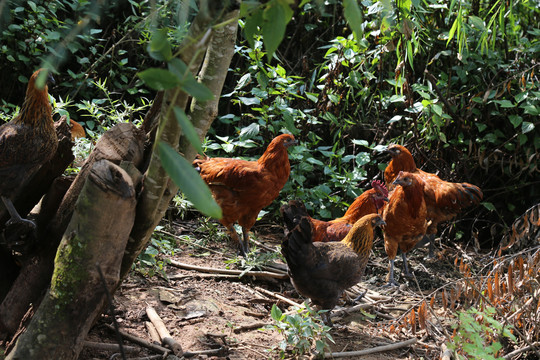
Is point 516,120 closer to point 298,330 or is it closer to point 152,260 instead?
point 298,330

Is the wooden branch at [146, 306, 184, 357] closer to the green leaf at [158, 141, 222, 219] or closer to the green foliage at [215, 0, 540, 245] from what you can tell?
the green leaf at [158, 141, 222, 219]

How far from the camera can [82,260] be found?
2.23 metres

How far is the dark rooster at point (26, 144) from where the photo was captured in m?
3.12

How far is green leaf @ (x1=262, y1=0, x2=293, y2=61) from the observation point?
102cm

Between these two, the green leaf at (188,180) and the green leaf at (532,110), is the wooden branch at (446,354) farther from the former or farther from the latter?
the green leaf at (532,110)

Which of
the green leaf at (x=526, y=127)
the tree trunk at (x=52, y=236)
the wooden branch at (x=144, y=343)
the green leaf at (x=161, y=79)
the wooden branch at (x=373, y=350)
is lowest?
the wooden branch at (x=373, y=350)

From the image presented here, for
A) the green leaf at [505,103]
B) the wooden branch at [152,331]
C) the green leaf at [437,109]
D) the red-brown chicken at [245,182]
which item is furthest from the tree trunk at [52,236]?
the green leaf at [505,103]

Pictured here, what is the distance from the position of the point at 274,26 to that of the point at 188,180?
365 millimetres

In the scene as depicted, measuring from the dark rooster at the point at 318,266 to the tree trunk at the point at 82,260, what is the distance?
1.67 metres

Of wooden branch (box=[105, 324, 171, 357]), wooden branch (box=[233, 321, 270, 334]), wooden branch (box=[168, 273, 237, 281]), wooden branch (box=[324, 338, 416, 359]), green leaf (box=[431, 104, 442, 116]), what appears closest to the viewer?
wooden branch (box=[105, 324, 171, 357])

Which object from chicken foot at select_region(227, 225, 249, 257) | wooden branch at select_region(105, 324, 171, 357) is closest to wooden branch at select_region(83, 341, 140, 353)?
wooden branch at select_region(105, 324, 171, 357)

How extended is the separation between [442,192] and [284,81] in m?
2.11

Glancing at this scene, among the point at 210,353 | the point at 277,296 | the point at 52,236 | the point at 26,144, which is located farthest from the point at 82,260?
the point at 277,296

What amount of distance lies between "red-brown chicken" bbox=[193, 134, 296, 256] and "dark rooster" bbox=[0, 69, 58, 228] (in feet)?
6.02
